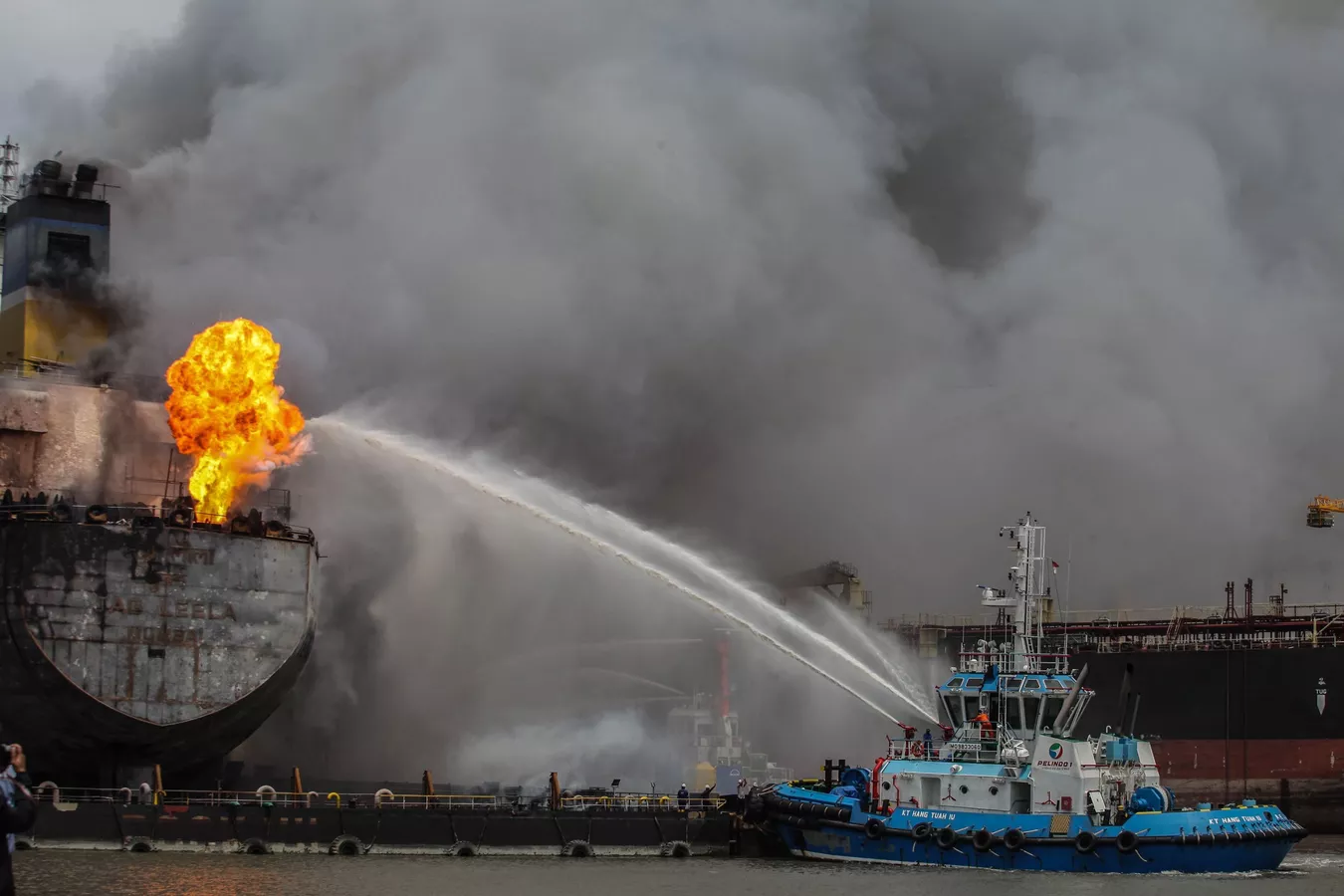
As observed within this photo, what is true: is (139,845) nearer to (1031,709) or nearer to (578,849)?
(578,849)

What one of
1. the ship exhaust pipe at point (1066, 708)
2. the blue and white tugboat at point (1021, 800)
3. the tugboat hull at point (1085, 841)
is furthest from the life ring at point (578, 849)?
the ship exhaust pipe at point (1066, 708)

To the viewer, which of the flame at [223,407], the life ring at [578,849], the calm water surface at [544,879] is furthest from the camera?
the flame at [223,407]

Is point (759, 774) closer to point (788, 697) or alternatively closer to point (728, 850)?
point (788, 697)

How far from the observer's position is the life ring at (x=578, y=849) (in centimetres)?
3925

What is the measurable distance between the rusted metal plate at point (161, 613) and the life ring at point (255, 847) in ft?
12.7

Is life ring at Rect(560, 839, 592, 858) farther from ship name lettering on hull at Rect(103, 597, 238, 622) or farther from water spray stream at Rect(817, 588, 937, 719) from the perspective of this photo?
ship name lettering on hull at Rect(103, 597, 238, 622)

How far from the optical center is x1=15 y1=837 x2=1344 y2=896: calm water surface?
32719 millimetres

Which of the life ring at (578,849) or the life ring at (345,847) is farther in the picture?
the life ring at (578,849)

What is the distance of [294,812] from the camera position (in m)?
37.6

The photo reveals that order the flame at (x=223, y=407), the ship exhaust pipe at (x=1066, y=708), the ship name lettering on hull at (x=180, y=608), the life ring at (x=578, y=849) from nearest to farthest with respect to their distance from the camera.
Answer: the ship exhaust pipe at (x=1066, y=708) < the ship name lettering on hull at (x=180, y=608) < the life ring at (x=578, y=849) < the flame at (x=223, y=407)

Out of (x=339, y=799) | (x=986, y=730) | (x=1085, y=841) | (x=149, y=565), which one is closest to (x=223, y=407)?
(x=149, y=565)

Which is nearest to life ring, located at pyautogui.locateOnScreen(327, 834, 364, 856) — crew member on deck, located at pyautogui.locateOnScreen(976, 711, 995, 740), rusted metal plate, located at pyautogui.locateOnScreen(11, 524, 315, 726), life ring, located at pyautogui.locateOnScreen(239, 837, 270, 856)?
life ring, located at pyautogui.locateOnScreen(239, 837, 270, 856)

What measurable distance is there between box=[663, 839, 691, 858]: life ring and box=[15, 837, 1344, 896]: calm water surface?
1.82 ft

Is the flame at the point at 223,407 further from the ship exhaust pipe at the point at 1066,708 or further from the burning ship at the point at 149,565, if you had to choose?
the ship exhaust pipe at the point at 1066,708
